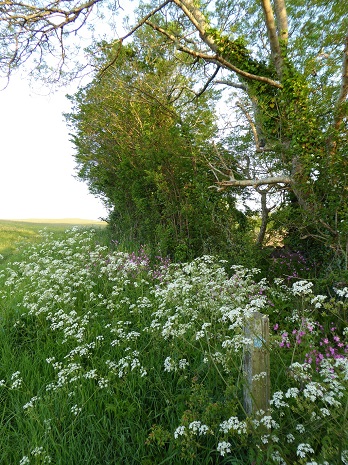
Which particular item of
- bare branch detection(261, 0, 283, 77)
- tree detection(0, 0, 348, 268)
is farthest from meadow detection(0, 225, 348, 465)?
bare branch detection(261, 0, 283, 77)

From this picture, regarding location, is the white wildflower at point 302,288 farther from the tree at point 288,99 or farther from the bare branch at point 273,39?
the bare branch at point 273,39

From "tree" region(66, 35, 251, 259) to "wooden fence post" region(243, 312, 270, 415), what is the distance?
12.2 feet

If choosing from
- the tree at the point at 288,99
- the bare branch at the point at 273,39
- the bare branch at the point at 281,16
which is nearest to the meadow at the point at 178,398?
the tree at the point at 288,99

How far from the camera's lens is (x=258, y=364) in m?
2.19

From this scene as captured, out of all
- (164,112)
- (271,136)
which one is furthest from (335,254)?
(164,112)

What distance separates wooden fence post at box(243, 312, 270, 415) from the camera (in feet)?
7.08

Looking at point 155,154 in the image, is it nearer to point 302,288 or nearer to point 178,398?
point 302,288

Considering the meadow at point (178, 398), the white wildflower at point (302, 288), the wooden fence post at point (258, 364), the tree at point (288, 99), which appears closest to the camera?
the meadow at point (178, 398)

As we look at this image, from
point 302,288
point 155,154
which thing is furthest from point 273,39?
point 302,288

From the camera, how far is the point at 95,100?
10.5 m

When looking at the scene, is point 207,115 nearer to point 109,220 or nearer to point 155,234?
point 155,234

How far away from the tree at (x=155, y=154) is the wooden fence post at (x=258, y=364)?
146 inches

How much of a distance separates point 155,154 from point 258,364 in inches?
225

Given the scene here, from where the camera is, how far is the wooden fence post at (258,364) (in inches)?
85.0
